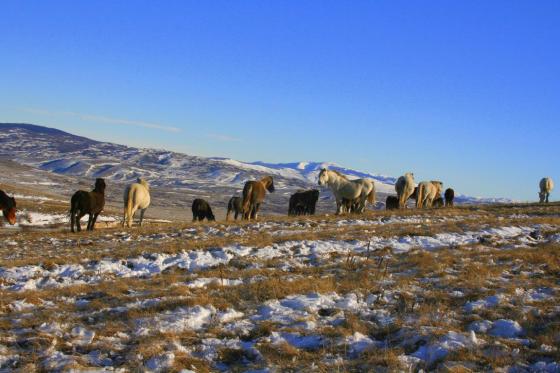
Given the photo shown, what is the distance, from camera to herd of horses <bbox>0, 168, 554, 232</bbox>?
23.6 metres

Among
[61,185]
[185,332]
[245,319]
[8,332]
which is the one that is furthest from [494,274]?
[61,185]

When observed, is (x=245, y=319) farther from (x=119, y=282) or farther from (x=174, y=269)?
(x=174, y=269)

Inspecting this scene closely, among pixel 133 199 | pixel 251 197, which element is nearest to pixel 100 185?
pixel 133 199

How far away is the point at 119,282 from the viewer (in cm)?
1146

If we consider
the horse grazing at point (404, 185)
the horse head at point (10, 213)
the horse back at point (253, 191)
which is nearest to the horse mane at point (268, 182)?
the horse back at point (253, 191)

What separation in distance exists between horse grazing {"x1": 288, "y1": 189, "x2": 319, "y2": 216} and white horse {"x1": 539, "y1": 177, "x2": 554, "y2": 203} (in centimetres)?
1877

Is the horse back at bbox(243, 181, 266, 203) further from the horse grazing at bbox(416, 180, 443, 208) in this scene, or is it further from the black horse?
the horse grazing at bbox(416, 180, 443, 208)

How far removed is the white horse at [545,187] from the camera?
132 ft

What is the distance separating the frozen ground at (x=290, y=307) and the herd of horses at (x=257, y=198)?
7020 millimetres

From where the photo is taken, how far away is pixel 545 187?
4044 cm

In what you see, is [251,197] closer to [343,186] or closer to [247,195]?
[247,195]

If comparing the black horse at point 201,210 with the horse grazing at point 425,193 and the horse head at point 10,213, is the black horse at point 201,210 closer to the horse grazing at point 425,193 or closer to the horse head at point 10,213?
the horse grazing at point 425,193

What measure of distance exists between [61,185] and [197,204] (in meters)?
178

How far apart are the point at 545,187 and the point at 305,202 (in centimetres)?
1979
